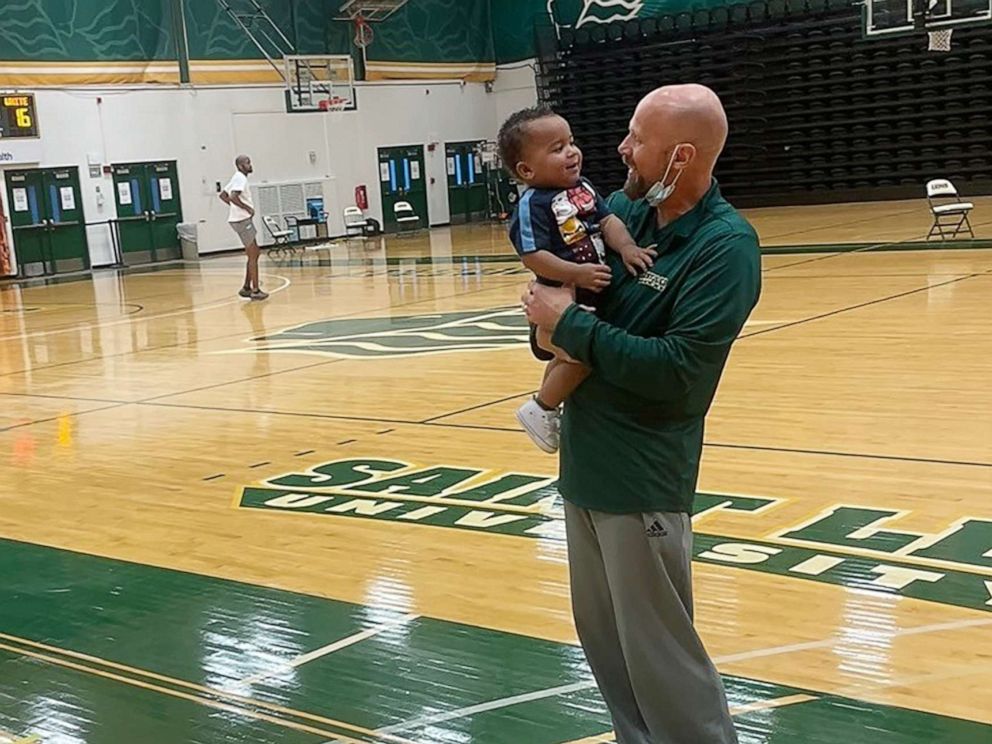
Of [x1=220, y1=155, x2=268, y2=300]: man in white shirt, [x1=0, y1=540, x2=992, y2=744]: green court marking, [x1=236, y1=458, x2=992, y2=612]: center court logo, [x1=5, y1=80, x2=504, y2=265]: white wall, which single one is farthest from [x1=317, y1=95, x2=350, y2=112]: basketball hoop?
[x1=0, y1=540, x2=992, y2=744]: green court marking

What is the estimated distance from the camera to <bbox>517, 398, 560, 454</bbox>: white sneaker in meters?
2.73

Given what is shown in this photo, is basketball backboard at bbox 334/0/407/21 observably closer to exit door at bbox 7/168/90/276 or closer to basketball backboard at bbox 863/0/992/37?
exit door at bbox 7/168/90/276

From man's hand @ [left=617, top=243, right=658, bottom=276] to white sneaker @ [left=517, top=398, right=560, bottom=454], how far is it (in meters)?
0.43

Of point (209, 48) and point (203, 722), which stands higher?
point (209, 48)

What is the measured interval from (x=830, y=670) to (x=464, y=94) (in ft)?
89.4

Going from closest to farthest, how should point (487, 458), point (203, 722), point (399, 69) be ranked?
point (203, 722) → point (487, 458) → point (399, 69)

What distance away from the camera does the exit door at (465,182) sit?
29391mm

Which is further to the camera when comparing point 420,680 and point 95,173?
point 95,173

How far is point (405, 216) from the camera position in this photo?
27.3m

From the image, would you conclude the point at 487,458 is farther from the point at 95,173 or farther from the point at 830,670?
the point at 95,173

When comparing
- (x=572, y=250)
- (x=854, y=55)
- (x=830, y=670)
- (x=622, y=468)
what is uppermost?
(x=854, y=55)

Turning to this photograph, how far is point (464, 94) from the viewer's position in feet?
96.8

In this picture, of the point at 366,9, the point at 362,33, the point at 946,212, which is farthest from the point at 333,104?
the point at 946,212

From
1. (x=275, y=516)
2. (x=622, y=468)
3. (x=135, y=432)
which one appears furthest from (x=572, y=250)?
(x=135, y=432)
